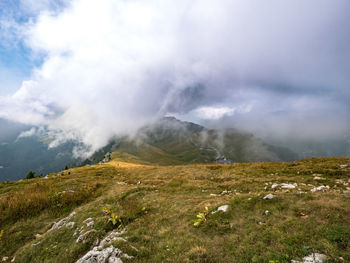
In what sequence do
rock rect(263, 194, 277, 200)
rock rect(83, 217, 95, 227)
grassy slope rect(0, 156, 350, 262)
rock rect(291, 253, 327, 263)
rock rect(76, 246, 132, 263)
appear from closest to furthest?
rock rect(291, 253, 327, 263), grassy slope rect(0, 156, 350, 262), rock rect(76, 246, 132, 263), rock rect(263, 194, 277, 200), rock rect(83, 217, 95, 227)

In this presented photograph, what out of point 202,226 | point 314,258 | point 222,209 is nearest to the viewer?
point 314,258

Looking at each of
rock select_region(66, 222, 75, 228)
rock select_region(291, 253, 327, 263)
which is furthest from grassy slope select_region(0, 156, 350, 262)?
rock select_region(66, 222, 75, 228)

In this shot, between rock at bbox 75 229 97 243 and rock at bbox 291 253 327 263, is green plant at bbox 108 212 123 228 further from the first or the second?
rock at bbox 291 253 327 263

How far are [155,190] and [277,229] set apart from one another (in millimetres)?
13776

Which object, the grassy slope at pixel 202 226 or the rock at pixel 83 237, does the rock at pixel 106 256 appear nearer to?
the grassy slope at pixel 202 226

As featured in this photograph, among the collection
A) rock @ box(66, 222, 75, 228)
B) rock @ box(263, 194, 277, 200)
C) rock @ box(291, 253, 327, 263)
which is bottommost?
rock @ box(66, 222, 75, 228)

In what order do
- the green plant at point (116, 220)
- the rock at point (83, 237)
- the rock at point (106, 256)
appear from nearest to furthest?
the rock at point (106, 256), the rock at point (83, 237), the green plant at point (116, 220)

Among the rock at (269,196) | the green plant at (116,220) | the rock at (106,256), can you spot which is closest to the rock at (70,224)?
the green plant at (116,220)

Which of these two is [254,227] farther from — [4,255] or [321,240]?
[4,255]

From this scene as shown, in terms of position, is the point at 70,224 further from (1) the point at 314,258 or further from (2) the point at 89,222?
(1) the point at 314,258

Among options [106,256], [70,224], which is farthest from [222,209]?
[70,224]

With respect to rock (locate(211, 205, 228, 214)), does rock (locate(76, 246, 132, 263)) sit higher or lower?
lower

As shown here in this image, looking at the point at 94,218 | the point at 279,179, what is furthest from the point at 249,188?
the point at 94,218

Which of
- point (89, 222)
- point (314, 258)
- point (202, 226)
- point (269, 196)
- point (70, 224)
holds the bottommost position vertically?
point (70, 224)
